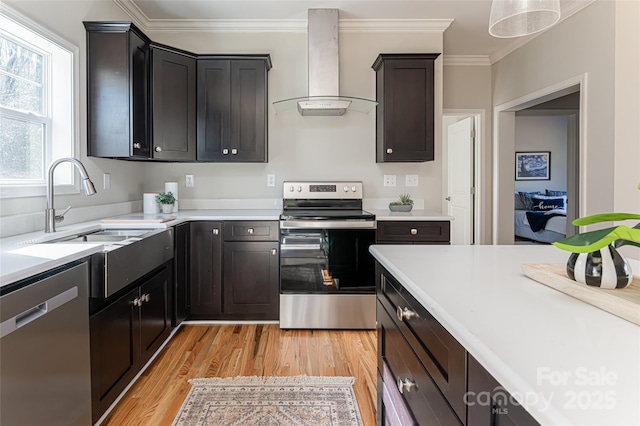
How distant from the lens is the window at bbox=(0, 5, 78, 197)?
6.27ft

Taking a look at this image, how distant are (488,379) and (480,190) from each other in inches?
161

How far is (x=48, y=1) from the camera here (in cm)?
210

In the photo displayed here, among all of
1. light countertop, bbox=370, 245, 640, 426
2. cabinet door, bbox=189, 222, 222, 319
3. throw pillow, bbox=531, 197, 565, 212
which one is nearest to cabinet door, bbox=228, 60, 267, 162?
cabinet door, bbox=189, 222, 222, 319

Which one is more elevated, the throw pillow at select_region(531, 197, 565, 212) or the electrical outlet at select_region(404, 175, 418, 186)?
the electrical outlet at select_region(404, 175, 418, 186)

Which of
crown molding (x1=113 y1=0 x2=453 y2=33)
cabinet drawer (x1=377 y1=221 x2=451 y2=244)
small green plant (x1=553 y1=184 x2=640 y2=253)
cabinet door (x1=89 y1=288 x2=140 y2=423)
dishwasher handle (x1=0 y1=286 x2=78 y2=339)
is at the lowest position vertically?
cabinet door (x1=89 y1=288 x2=140 y2=423)

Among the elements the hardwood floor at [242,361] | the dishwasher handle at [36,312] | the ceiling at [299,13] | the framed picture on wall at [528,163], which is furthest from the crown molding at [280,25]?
the framed picture on wall at [528,163]

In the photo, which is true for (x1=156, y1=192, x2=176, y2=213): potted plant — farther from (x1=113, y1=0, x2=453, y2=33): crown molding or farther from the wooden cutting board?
the wooden cutting board

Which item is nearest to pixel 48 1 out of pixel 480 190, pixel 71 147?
pixel 71 147

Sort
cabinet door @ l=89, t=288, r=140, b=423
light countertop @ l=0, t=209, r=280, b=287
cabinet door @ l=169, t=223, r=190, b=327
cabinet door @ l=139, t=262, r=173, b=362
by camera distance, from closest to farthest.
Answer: light countertop @ l=0, t=209, r=280, b=287 < cabinet door @ l=89, t=288, r=140, b=423 < cabinet door @ l=139, t=262, r=173, b=362 < cabinet door @ l=169, t=223, r=190, b=327

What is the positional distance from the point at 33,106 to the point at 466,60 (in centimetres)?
416

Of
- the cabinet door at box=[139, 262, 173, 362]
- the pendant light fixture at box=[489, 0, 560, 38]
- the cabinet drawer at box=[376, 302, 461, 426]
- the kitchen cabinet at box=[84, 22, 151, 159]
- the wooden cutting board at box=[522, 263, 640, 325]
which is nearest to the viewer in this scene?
the wooden cutting board at box=[522, 263, 640, 325]

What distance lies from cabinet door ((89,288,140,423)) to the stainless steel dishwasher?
0.10 meters

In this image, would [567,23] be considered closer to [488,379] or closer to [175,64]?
[175,64]

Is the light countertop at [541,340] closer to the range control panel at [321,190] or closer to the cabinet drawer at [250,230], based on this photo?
the cabinet drawer at [250,230]
